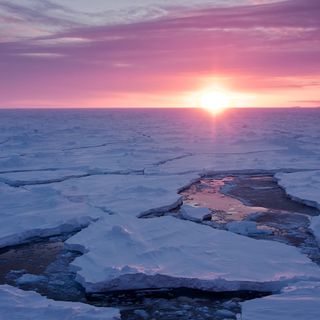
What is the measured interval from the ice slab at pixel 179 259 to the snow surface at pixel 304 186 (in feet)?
5.56

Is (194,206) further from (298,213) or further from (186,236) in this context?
(186,236)

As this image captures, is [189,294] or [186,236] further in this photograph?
[186,236]

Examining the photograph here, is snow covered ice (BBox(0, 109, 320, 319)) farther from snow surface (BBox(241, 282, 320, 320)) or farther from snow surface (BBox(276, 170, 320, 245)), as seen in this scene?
snow surface (BBox(241, 282, 320, 320))

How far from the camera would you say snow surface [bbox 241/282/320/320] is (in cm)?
432

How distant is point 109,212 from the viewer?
27.3 feet

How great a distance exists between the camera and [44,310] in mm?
4469

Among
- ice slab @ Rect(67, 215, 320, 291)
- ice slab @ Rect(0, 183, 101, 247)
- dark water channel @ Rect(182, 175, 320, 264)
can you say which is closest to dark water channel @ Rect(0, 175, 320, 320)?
dark water channel @ Rect(182, 175, 320, 264)

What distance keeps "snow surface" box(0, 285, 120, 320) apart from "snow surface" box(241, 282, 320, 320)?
1.28 metres

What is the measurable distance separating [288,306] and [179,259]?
5.18ft

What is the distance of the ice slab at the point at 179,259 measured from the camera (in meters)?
5.16

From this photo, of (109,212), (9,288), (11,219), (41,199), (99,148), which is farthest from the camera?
(99,148)

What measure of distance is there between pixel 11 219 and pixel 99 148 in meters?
11.8

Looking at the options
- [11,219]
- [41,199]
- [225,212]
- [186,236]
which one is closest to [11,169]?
[41,199]

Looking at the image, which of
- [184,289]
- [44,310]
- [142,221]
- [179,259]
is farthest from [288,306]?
[142,221]
